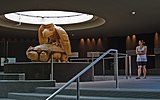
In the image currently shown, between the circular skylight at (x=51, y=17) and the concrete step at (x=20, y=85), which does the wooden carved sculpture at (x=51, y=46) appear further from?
the circular skylight at (x=51, y=17)

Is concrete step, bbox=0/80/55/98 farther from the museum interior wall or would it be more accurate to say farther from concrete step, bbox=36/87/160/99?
the museum interior wall

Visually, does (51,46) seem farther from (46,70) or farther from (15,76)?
(15,76)

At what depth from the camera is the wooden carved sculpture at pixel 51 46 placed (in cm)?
1059

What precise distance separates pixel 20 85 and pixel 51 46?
3841mm

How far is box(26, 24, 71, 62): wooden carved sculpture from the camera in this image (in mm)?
10594

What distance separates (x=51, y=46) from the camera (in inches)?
423

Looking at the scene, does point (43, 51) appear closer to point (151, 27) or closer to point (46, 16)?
point (46, 16)

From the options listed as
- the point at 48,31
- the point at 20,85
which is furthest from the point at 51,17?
the point at 20,85

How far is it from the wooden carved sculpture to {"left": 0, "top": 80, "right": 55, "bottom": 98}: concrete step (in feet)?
10.5

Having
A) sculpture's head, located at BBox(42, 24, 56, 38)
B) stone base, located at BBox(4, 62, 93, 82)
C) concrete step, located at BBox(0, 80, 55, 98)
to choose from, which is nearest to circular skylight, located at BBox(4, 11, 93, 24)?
sculpture's head, located at BBox(42, 24, 56, 38)

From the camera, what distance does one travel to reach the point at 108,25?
59.3ft

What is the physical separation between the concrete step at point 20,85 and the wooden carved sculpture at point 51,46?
3194 millimetres

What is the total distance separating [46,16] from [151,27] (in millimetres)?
7653

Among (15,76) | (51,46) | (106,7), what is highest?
(106,7)
